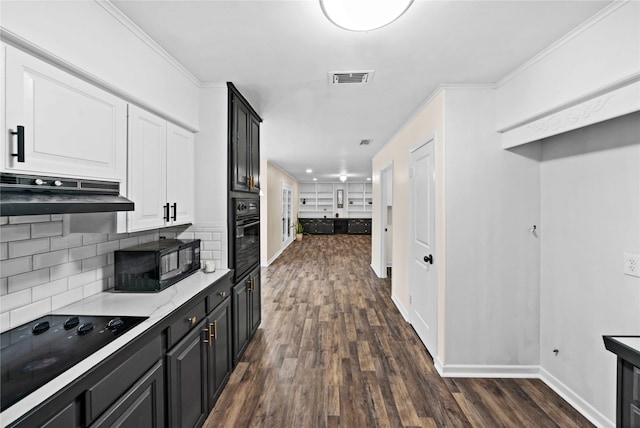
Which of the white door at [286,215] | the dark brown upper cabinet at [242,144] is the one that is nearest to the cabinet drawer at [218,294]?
the dark brown upper cabinet at [242,144]

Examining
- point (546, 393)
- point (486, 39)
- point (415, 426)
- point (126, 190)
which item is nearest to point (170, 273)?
point (126, 190)

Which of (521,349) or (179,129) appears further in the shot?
(521,349)

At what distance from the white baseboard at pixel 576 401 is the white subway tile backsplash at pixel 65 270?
3.47 meters

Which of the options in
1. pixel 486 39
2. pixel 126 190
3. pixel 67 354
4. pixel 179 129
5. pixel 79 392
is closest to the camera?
pixel 79 392

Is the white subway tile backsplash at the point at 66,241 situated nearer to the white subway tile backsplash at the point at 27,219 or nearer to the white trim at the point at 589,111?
the white subway tile backsplash at the point at 27,219

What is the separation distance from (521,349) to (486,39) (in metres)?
2.50

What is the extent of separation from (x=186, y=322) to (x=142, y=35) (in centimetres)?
179

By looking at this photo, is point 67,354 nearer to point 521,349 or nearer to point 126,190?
point 126,190

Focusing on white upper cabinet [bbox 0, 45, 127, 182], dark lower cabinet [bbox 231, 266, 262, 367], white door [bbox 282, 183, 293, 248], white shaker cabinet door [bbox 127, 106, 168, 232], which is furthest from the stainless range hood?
white door [bbox 282, 183, 293, 248]

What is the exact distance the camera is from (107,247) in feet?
6.50

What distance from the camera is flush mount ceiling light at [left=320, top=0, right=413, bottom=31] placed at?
138cm

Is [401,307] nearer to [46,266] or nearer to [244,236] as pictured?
[244,236]

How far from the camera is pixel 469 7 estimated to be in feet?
5.14

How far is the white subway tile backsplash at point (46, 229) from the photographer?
1.50m
